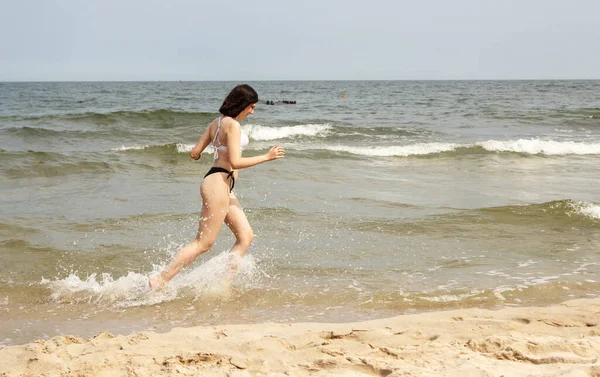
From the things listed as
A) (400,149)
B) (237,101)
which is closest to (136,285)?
(237,101)

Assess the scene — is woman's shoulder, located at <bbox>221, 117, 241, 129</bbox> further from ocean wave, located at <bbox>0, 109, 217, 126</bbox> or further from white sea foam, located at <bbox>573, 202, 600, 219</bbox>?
ocean wave, located at <bbox>0, 109, 217, 126</bbox>

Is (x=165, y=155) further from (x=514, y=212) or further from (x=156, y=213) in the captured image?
(x=514, y=212)

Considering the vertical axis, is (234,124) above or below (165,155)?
above

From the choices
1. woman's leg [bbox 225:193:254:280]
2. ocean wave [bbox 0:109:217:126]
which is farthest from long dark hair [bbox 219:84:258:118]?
ocean wave [bbox 0:109:217:126]

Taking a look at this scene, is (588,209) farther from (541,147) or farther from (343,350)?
(541,147)

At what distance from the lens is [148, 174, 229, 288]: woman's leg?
5301mm

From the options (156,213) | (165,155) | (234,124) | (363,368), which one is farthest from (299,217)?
(165,155)

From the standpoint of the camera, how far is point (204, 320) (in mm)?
5082

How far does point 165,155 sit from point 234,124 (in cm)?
1062

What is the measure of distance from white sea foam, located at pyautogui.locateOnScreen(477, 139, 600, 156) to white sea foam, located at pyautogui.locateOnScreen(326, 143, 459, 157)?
3.73 ft

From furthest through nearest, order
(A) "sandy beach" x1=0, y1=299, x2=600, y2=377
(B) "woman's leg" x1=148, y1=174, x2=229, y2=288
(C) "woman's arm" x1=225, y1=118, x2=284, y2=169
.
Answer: (B) "woman's leg" x1=148, y1=174, x2=229, y2=288 < (C) "woman's arm" x1=225, y1=118, x2=284, y2=169 < (A) "sandy beach" x1=0, y1=299, x2=600, y2=377

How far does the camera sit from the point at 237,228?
554cm

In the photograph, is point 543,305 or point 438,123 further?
point 438,123

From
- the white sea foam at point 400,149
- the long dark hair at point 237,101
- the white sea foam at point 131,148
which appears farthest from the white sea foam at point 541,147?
the long dark hair at point 237,101
